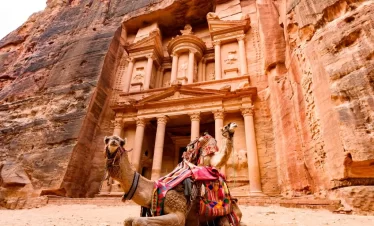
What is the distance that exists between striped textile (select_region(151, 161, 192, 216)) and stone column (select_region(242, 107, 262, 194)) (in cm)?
774

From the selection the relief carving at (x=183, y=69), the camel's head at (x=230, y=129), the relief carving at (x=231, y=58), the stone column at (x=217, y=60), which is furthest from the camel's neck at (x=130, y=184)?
the relief carving at (x=183, y=69)

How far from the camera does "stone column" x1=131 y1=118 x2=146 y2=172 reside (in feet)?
39.6

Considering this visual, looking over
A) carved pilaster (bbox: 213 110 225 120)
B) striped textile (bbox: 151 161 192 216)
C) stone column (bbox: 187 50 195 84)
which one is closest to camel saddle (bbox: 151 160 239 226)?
striped textile (bbox: 151 161 192 216)

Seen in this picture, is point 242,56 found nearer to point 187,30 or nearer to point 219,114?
point 219,114

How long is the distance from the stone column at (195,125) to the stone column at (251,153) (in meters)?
2.42

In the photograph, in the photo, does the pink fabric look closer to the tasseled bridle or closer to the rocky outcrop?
the tasseled bridle

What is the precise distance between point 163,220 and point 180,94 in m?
11.2

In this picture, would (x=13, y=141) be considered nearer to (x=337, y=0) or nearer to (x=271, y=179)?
(x=271, y=179)

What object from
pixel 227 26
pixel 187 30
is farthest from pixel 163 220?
pixel 187 30

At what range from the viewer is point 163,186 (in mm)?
2674

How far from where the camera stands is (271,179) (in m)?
10.1

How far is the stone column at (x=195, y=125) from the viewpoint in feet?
38.7

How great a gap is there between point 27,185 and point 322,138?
12390mm

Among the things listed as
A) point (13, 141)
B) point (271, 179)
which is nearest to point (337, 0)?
point (271, 179)
